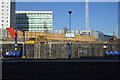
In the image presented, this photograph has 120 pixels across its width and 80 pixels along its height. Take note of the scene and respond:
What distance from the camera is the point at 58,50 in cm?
3659

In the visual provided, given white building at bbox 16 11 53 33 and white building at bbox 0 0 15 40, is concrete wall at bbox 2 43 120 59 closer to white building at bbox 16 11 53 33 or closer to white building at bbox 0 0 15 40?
white building at bbox 0 0 15 40

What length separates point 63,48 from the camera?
120ft

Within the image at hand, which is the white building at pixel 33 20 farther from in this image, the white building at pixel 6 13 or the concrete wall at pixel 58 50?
the concrete wall at pixel 58 50

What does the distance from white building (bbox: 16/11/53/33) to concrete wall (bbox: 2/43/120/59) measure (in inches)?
3727

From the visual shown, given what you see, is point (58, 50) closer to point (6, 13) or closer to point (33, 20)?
point (6, 13)

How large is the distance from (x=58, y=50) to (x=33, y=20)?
103744mm

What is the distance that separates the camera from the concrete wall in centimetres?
3638

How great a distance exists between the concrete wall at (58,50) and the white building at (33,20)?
94669 mm

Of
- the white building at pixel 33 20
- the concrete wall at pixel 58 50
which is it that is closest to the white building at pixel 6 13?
the white building at pixel 33 20

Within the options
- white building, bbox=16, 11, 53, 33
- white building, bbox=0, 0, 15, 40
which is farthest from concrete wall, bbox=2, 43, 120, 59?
white building, bbox=16, 11, 53, 33

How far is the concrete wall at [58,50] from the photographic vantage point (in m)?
36.4

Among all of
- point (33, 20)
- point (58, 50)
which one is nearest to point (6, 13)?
point (33, 20)
